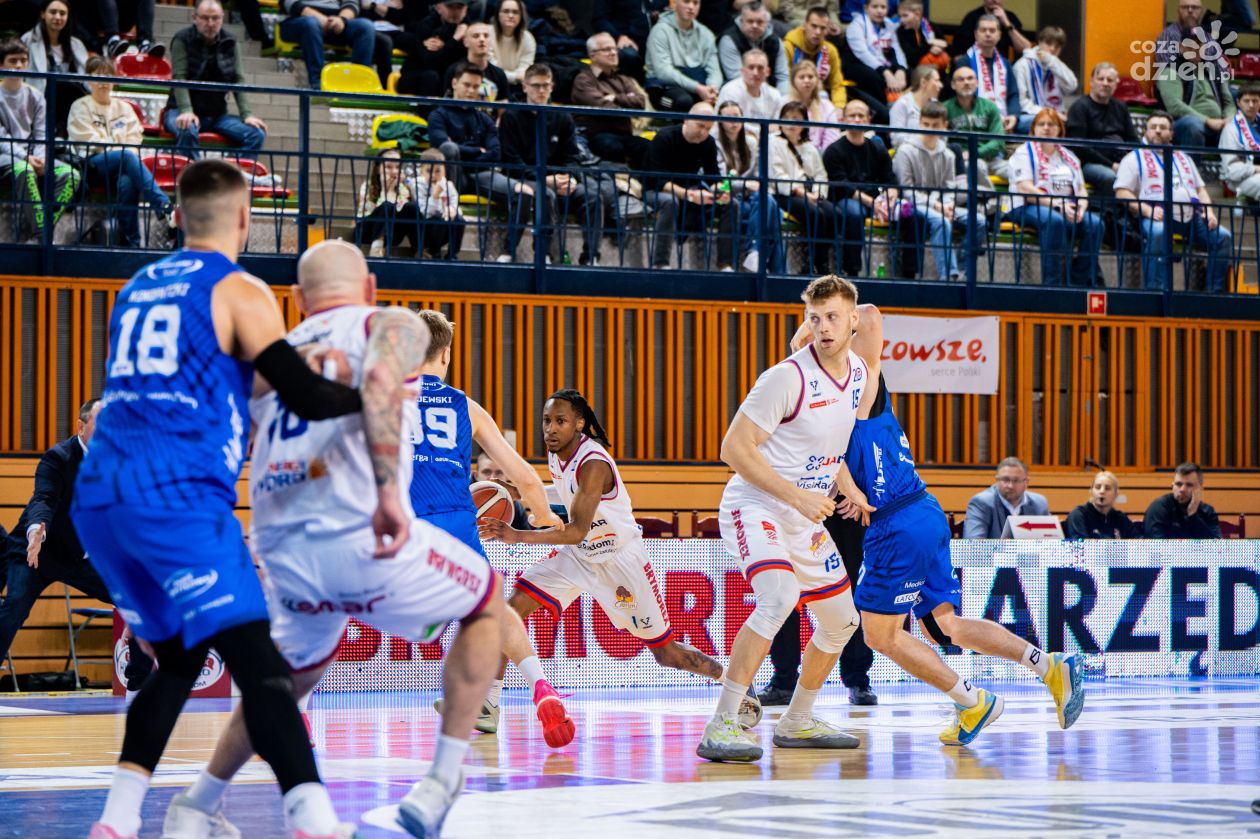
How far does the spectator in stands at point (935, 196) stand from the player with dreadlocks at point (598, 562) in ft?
26.2

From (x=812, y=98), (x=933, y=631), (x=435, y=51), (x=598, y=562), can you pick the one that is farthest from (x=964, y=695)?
(x=435, y=51)

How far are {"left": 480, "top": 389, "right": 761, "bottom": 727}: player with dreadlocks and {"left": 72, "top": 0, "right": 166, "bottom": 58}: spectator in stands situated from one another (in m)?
8.76

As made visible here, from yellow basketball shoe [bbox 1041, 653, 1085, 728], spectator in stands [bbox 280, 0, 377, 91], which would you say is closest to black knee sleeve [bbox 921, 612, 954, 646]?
yellow basketball shoe [bbox 1041, 653, 1085, 728]

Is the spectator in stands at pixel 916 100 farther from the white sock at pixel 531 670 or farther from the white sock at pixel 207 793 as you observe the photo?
the white sock at pixel 207 793

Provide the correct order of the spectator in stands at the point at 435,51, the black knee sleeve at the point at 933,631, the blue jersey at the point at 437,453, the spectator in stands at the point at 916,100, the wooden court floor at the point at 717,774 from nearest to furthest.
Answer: the wooden court floor at the point at 717,774 → the blue jersey at the point at 437,453 → the black knee sleeve at the point at 933,631 → the spectator in stands at the point at 435,51 → the spectator in stands at the point at 916,100

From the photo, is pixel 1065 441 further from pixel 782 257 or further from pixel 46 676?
pixel 46 676

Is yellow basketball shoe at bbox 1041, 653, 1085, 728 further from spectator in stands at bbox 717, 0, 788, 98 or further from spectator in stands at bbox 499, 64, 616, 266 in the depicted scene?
spectator in stands at bbox 717, 0, 788, 98

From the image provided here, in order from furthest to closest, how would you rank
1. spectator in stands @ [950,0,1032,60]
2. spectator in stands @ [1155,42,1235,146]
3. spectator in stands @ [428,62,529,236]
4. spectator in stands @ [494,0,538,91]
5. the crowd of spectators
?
spectator in stands @ [950,0,1032,60] → spectator in stands @ [1155,42,1235,146] → spectator in stands @ [494,0,538,91] → the crowd of spectators → spectator in stands @ [428,62,529,236]

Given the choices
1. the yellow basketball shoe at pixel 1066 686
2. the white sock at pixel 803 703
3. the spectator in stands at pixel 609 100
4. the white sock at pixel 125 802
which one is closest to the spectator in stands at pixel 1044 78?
the spectator in stands at pixel 609 100

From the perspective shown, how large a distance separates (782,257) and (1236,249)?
5821 millimetres

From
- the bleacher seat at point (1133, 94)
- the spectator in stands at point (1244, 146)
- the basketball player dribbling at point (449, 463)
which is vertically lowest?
the basketball player dribbling at point (449, 463)

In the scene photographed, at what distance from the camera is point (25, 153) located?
14578 millimetres

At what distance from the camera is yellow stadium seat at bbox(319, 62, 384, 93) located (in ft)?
58.6

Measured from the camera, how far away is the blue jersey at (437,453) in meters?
8.52
